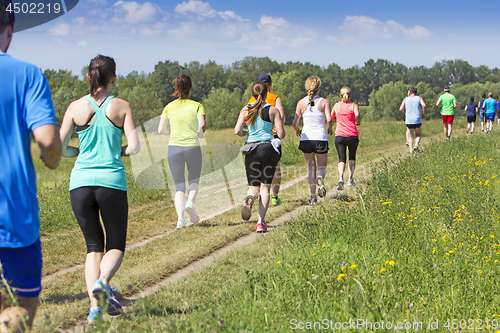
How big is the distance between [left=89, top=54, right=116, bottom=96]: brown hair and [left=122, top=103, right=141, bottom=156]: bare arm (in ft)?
0.89

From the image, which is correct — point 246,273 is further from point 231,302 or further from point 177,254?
point 177,254

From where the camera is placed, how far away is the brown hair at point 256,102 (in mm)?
6168

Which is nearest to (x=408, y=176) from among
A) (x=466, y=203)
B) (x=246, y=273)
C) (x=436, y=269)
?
(x=466, y=203)

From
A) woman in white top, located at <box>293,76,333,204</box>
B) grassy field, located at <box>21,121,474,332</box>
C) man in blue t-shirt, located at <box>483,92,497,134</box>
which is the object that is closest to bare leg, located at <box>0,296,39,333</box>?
grassy field, located at <box>21,121,474,332</box>

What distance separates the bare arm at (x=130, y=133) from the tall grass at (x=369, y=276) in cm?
126

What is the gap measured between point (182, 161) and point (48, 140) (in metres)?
4.64

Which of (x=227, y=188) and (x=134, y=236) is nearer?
(x=134, y=236)

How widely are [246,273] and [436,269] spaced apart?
1742 mm

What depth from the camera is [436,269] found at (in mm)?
3918

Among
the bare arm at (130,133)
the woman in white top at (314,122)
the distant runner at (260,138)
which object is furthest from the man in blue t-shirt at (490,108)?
the bare arm at (130,133)

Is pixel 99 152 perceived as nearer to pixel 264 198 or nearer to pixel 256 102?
pixel 256 102

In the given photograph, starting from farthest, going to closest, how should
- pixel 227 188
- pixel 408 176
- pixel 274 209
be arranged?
pixel 227 188 → pixel 408 176 → pixel 274 209

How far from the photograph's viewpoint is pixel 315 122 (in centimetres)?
785

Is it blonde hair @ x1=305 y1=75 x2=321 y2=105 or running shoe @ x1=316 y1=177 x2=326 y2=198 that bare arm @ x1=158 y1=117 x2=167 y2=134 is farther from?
running shoe @ x1=316 y1=177 x2=326 y2=198
